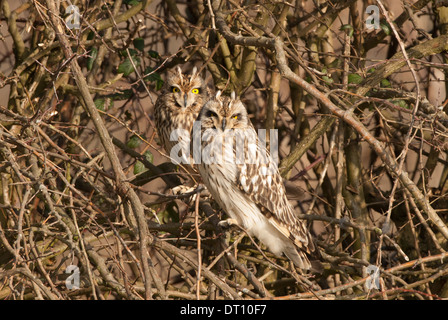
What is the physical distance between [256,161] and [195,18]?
1376 millimetres

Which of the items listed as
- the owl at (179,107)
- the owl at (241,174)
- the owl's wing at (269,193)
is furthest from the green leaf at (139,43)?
the owl's wing at (269,193)

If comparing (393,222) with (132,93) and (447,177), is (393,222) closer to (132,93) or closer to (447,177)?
(447,177)

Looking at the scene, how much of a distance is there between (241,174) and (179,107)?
791 mm

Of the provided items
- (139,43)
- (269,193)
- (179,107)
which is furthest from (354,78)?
(139,43)

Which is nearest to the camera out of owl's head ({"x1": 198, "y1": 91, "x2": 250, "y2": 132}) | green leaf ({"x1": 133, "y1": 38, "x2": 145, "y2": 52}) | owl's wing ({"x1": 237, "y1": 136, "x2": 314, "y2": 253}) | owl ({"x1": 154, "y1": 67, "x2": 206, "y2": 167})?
owl's head ({"x1": 198, "y1": 91, "x2": 250, "y2": 132})

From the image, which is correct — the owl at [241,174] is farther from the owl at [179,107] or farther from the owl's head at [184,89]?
the owl's head at [184,89]

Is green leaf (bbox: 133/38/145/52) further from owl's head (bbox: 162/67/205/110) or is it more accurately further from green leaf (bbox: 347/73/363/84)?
green leaf (bbox: 347/73/363/84)

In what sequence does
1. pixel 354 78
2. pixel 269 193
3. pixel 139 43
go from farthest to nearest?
pixel 139 43 < pixel 354 78 < pixel 269 193

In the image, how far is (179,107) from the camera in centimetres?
368

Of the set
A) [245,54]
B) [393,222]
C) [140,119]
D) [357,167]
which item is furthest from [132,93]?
[393,222]

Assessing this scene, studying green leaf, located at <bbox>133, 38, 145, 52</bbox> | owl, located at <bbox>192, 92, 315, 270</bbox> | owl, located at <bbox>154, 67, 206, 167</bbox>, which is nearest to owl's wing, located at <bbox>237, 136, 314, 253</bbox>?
owl, located at <bbox>192, 92, 315, 270</bbox>

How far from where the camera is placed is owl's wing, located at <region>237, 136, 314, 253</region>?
3.13m

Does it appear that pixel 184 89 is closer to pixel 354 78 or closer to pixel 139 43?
pixel 139 43
